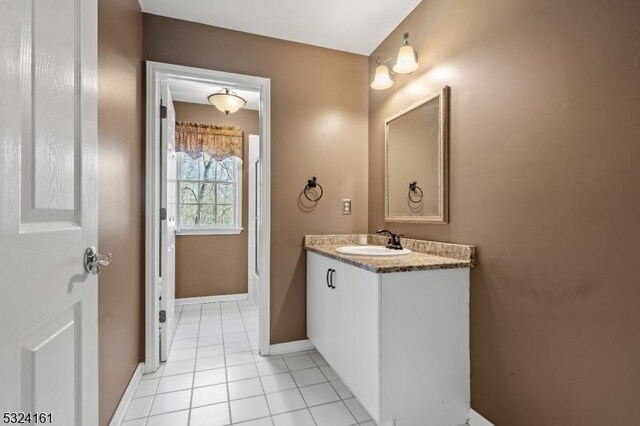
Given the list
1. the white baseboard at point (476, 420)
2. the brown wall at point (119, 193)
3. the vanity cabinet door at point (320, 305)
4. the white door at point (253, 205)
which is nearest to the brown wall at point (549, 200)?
the white baseboard at point (476, 420)

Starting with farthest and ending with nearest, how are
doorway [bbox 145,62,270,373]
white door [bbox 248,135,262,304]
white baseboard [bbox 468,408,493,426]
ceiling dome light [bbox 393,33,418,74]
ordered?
white door [bbox 248,135,262,304] → doorway [bbox 145,62,270,373] → ceiling dome light [bbox 393,33,418,74] → white baseboard [bbox 468,408,493,426]

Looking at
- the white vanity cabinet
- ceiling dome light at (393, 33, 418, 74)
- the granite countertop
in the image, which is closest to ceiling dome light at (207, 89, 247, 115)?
ceiling dome light at (393, 33, 418, 74)

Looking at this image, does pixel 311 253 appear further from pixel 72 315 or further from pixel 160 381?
pixel 72 315

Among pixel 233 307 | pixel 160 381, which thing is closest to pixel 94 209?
pixel 160 381

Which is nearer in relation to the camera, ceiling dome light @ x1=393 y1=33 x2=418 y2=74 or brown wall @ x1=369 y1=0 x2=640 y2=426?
brown wall @ x1=369 y1=0 x2=640 y2=426

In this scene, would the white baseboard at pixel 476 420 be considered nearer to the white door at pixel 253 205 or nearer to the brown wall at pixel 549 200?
the brown wall at pixel 549 200

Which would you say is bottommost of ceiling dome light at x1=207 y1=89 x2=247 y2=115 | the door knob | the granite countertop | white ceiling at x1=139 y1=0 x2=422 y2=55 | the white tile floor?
the white tile floor

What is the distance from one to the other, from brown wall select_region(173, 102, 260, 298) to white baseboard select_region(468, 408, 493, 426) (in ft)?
9.45

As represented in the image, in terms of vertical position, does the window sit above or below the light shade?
below

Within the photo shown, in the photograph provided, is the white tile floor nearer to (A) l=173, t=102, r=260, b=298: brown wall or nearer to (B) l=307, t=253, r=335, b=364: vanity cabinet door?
(B) l=307, t=253, r=335, b=364: vanity cabinet door

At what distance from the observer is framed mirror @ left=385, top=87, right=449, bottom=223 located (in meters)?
1.78

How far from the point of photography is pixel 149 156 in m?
2.10

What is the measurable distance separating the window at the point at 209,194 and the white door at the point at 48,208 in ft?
9.46

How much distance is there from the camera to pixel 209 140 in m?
3.66
